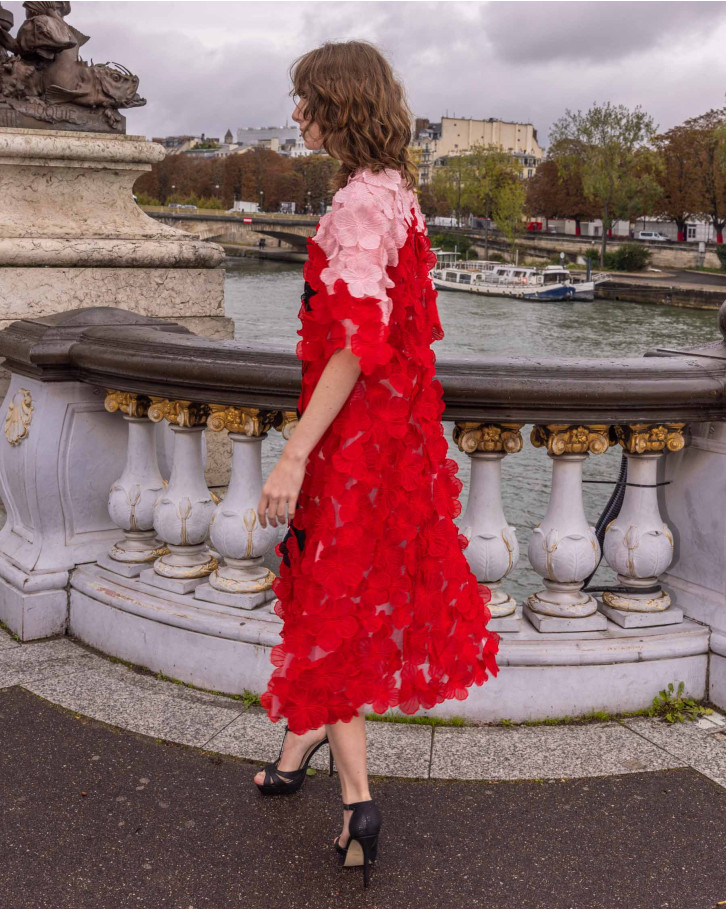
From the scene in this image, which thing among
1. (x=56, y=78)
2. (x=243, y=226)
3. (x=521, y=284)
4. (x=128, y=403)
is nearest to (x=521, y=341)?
(x=56, y=78)

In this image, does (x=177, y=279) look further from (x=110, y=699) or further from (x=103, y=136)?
(x=110, y=699)

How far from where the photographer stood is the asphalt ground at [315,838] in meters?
2.05

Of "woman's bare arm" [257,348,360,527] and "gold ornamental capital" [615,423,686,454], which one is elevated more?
"woman's bare arm" [257,348,360,527]

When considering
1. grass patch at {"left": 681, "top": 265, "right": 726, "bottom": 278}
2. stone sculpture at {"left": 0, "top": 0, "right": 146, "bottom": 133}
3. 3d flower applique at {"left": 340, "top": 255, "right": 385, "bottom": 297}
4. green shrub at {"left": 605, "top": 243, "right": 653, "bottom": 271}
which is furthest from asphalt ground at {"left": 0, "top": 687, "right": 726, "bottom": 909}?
green shrub at {"left": 605, "top": 243, "right": 653, "bottom": 271}

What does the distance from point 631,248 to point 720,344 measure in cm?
5570

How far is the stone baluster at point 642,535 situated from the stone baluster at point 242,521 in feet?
3.13

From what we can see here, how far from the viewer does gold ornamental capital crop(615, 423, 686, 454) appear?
282 cm

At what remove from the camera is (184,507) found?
3084mm

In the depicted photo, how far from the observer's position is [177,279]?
15.0ft

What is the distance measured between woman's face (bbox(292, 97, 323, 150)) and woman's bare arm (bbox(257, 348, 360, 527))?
0.43m

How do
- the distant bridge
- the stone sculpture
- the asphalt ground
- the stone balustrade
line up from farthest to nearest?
the distant bridge → the stone sculpture → the stone balustrade → the asphalt ground

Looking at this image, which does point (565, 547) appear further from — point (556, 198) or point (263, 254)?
point (556, 198)

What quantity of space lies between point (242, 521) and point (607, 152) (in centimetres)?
5672

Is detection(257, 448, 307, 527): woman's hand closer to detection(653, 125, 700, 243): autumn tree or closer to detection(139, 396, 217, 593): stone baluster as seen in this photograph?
detection(139, 396, 217, 593): stone baluster
